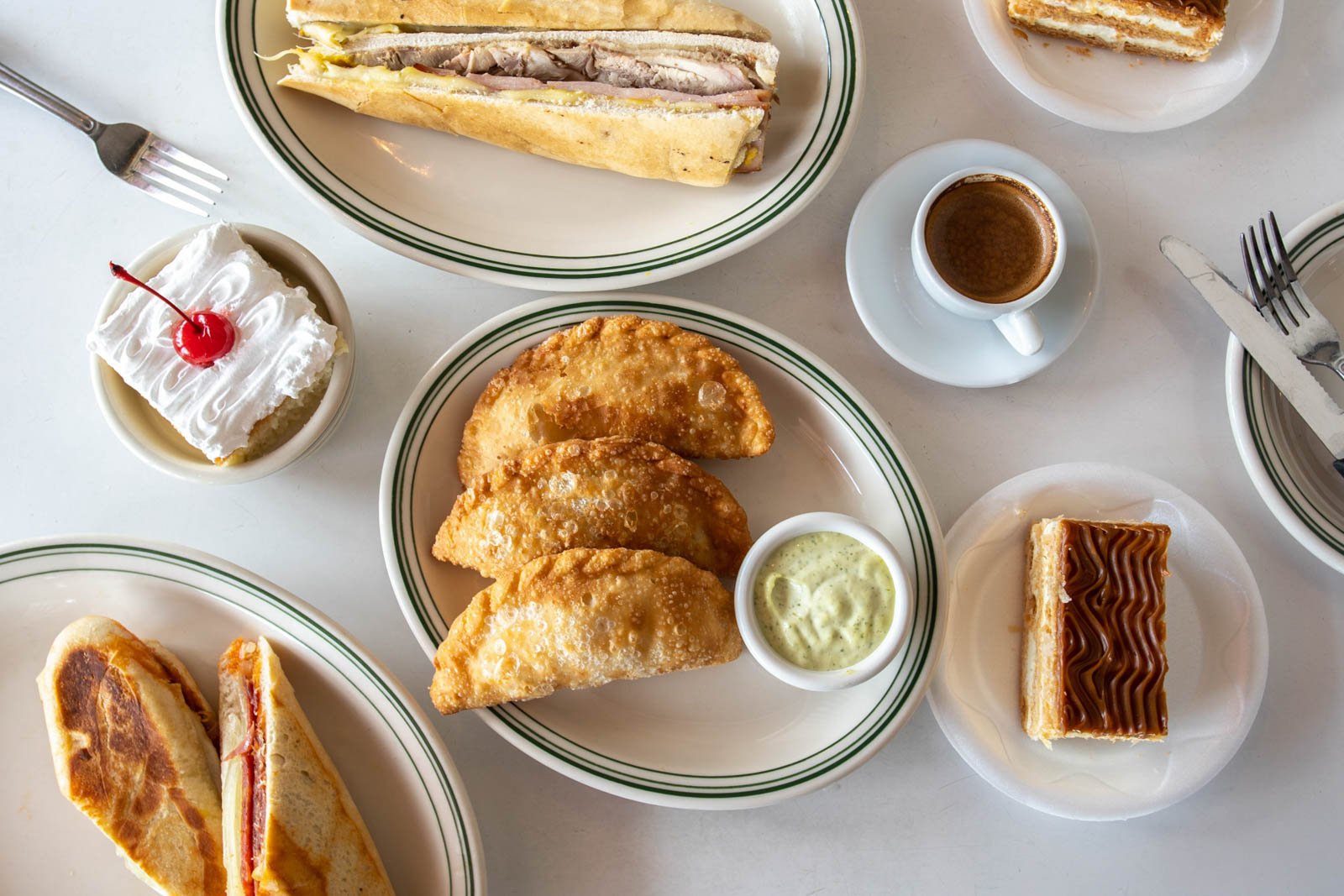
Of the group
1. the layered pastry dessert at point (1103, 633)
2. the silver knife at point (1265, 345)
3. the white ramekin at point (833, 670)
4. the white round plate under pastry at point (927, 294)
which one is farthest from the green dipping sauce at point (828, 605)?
the silver knife at point (1265, 345)

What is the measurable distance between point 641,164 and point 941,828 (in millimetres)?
1873

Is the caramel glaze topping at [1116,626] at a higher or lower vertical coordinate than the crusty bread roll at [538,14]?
lower

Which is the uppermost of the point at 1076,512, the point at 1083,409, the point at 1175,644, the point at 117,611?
the point at 1083,409

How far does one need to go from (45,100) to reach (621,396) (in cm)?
169

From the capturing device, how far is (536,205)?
2301 mm

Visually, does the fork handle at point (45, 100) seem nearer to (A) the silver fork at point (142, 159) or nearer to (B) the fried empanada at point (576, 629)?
(A) the silver fork at point (142, 159)

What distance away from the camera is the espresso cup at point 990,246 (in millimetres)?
2152

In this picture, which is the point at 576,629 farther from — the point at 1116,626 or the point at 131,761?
the point at 1116,626

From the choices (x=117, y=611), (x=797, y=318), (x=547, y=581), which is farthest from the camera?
(x=797, y=318)

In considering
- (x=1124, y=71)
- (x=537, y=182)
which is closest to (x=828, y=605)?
(x=537, y=182)

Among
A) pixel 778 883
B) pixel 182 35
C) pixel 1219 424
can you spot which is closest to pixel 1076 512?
pixel 1219 424

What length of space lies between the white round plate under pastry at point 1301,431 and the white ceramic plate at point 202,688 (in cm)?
209

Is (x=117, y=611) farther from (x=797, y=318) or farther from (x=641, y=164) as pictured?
(x=797, y=318)

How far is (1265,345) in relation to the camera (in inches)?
87.2
